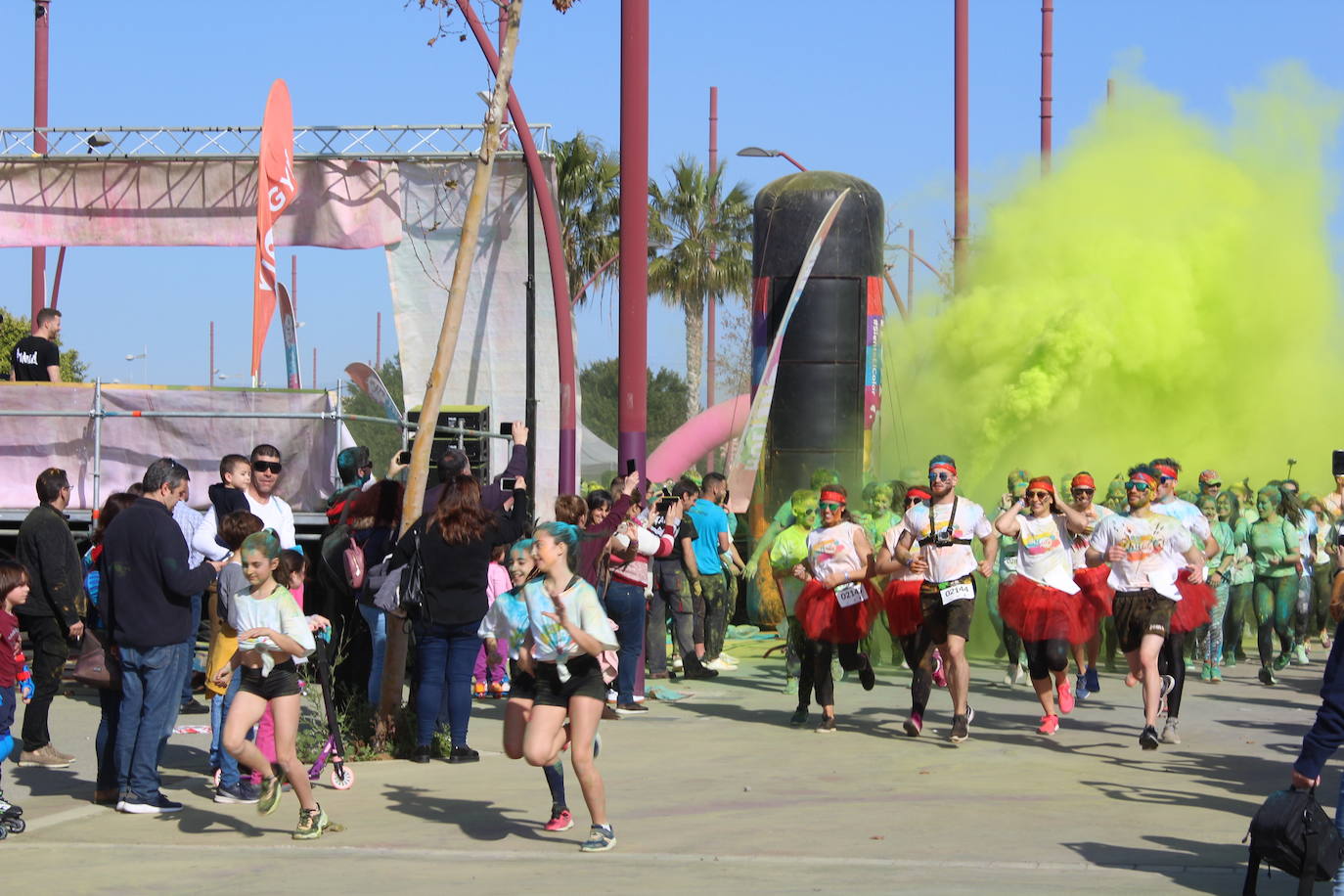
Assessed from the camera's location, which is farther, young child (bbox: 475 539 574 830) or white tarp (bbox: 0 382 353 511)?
white tarp (bbox: 0 382 353 511)

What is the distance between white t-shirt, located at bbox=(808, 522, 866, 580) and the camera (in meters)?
11.4

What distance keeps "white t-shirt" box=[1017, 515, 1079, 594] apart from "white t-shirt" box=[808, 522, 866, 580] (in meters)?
1.13

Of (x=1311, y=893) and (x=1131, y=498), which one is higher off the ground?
(x=1131, y=498)

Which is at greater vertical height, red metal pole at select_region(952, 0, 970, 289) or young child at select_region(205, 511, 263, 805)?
red metal pole at select_region(952, 0, 970, 289)

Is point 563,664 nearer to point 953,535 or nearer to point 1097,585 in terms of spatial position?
point 953,535

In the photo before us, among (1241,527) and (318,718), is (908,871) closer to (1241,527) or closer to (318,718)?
(318,718)

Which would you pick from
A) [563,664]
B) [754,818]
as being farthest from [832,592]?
[563,664]

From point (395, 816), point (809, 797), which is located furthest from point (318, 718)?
point (809, 797)

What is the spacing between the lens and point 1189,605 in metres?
11.3

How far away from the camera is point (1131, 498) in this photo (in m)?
11.2

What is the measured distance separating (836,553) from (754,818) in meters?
3.28

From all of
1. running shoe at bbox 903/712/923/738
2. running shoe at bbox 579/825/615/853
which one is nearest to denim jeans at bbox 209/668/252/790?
running shoe at bbox 579/825/615/853

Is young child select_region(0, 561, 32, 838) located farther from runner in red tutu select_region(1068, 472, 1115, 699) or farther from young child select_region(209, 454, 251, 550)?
runner in red tutu select_region(1068, 472, 1115, 699)

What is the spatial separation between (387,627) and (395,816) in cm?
225
